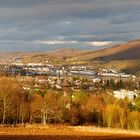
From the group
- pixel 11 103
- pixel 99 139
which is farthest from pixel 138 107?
pixel 99 139

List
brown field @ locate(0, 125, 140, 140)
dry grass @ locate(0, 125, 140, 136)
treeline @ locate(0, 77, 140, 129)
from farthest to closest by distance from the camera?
treeline @ locate(0, 77, 140, 129) → dry grass @ locate(0, 125, 140, 136) → brown field @ locate(0, 125, 140, 140)

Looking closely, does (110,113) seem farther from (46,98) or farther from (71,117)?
(46,98)

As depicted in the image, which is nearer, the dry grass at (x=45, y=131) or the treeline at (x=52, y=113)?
the dry grass at (x=45, y=131)

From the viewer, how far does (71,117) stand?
130m

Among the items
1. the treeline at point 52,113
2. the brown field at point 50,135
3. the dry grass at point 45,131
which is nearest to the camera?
the brown field at point 50,135

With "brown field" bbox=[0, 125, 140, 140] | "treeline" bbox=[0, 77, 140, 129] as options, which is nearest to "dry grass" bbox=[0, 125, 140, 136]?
"brown field" bbox=[0, 125, 140, 140]

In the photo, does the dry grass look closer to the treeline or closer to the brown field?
the brown field

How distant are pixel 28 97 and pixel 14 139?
2869 inches

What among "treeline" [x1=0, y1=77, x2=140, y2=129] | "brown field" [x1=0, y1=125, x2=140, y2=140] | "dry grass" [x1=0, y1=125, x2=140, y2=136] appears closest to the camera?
"brown field" [x1=0, y1=125, x2=140, y2=140]

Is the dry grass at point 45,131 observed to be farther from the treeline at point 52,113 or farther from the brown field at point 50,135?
the treeline at point 52,113

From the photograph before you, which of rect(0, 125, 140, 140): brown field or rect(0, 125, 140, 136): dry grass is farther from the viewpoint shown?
rect(0, 125, 140, 136): dry grass

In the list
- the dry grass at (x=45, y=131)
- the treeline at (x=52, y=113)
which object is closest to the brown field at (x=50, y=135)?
the dry grass at (x=45, y=131)

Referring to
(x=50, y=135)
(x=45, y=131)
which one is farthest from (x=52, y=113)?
(x=50, y=135)

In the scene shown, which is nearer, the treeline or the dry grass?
the dry grass
